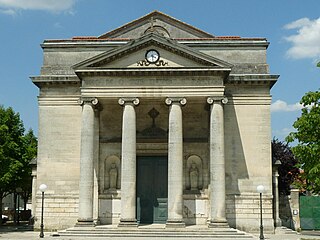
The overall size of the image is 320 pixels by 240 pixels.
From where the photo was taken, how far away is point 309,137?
984 inches

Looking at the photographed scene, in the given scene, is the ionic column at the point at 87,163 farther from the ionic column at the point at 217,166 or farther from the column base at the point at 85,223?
the ionic column at the point at 217,166

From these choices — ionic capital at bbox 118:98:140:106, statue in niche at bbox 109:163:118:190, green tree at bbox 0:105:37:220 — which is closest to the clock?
ionic capital at bbox 118:98:140:106

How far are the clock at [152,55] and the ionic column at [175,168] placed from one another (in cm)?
250

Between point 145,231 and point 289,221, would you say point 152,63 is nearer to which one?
point 145,231

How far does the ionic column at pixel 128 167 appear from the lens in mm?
27906

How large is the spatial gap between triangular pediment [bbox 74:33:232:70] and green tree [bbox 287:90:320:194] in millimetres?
5674

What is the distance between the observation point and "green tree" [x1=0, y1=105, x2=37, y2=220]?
32.6 metres

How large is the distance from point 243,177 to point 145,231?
736cm

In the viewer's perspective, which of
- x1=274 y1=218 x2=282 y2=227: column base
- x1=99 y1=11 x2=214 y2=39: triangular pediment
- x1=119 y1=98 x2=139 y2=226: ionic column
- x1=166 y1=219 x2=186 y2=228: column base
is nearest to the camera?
x1=166 y1=219 x2=186 y2=228: column base

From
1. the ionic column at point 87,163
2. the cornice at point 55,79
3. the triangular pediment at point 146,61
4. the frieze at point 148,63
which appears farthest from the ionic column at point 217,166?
the cornice at point 55,79

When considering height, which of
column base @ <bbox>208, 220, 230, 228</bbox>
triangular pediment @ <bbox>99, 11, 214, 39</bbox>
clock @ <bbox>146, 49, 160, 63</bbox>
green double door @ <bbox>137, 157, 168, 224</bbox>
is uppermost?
triangular pediment @ <bbox>99, 11, 214, 39</bbox>

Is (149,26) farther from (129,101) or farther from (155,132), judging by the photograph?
(129,101)

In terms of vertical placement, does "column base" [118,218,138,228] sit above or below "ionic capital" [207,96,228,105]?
below

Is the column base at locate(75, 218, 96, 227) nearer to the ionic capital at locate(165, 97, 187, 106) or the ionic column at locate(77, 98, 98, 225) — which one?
the ionic column at locate(77, 98, 98, 225)
